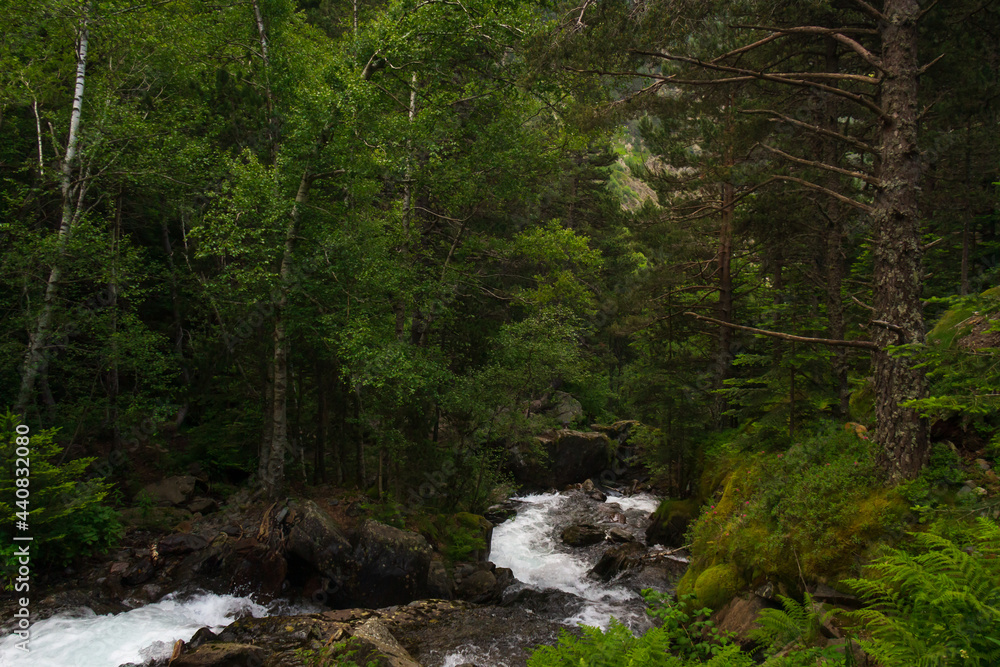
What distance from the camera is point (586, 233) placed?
101ft

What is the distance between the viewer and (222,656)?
7488 mm

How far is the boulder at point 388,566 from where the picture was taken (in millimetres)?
10547

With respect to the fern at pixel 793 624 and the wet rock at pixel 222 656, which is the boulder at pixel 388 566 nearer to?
the wet rock at pixel 222 656

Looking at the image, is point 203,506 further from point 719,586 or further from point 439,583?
point 719,586

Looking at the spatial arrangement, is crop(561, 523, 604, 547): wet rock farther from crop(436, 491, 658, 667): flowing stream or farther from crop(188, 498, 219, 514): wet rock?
crop(188, 498, 219, 514): wet rock

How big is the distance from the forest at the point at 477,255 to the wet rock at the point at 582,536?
2.45 meters

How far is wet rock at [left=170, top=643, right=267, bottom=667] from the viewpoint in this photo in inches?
288

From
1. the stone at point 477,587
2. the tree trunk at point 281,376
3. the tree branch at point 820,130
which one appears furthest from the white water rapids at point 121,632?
the tree branch at point 820,130

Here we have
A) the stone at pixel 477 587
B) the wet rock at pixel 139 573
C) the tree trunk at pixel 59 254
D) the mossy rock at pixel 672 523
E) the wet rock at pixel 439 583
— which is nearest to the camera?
the wet rock at pixel 139 573

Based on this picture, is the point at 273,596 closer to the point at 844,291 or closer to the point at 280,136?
the point at 280,136

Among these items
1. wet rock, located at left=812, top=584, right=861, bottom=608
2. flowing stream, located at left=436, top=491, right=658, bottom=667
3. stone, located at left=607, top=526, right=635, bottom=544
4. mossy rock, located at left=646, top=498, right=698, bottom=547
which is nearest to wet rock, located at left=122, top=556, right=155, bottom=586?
flowing stream, located at left=436, top=491, right=658, bottom=667

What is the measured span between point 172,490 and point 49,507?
13.8 feet

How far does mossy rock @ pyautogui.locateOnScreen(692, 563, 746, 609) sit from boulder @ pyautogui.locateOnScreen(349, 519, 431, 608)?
5.74m

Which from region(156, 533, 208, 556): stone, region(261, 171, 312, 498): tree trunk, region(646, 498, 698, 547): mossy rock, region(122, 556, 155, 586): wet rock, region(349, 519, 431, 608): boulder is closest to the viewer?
region(122, 556, 155, 586): wet rock
